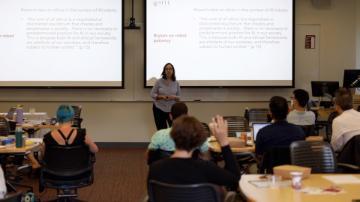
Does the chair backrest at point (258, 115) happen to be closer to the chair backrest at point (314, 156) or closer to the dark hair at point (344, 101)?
the dark hair at point (344, 101)

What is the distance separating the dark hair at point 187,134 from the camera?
324 cm

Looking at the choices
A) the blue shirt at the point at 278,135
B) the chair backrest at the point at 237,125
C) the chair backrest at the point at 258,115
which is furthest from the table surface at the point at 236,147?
the chair backrest at the point at 258,115

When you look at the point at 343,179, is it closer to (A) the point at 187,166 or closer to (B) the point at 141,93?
(A) the point at 187,166

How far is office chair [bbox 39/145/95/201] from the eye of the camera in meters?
5.37

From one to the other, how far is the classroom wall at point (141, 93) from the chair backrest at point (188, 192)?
23.8ft

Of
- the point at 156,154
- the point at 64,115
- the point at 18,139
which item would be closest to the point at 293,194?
the point at 156,154

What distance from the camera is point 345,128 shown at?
5.42m

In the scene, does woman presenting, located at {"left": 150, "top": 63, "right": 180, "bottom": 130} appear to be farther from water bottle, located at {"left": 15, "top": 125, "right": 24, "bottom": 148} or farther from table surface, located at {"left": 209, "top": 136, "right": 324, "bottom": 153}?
water bottle, located at {"left": 15, "top": 125, "right": 24, "bottom": 148}


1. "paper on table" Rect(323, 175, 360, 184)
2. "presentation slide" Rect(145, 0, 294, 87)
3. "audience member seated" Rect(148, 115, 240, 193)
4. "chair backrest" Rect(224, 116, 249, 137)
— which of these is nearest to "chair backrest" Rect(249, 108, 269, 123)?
"chair backrest" Rect(224, 116, 249, 137)

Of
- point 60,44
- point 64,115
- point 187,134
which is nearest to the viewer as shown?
point 187,134

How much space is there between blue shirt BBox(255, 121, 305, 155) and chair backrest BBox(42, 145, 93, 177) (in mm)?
1743

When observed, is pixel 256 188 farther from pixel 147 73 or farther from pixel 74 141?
pixel 147 73

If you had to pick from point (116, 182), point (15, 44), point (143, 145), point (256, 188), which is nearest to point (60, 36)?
point (15, 44)

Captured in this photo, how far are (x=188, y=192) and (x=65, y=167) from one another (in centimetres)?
257
